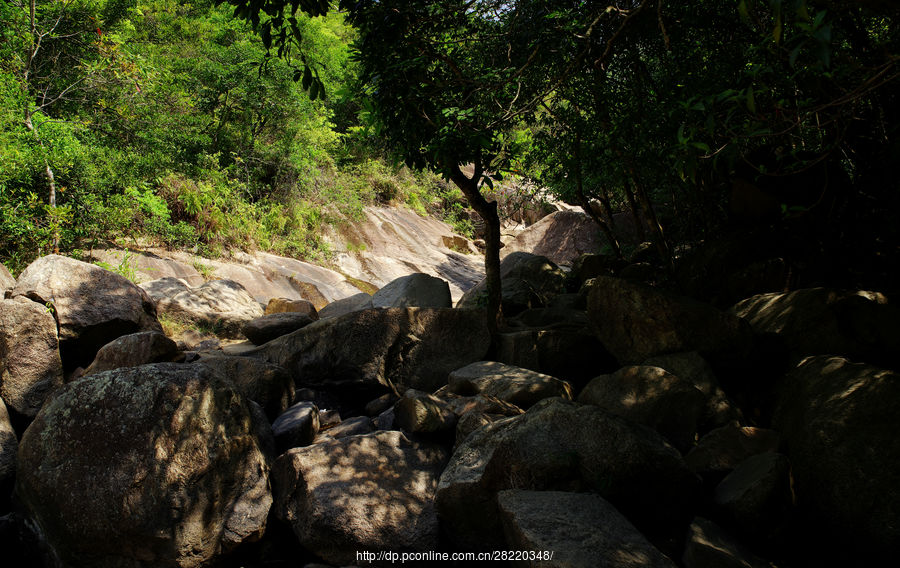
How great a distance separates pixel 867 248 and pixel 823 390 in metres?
3.06

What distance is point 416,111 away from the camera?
16.5 ft

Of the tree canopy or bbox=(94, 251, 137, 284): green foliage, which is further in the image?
bbox=(94, 251, 137, 284): green foliage

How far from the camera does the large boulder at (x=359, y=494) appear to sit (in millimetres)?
3707

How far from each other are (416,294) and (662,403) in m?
6.22

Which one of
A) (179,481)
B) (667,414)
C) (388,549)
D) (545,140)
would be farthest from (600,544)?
(545,140)

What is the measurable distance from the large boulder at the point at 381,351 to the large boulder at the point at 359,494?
6.08 ft

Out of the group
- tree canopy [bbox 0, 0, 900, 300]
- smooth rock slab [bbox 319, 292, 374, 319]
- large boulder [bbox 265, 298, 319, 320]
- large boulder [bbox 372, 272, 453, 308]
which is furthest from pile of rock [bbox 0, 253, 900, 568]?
large boulder [bbox 265, 298, 319, 320]

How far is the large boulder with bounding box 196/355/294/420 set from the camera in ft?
18.8

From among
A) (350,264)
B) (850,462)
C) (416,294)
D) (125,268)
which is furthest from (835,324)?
(350,264)

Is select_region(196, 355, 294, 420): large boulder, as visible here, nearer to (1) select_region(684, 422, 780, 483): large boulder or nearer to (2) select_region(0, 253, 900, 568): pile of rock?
(2) select_region(0, 253, 900, 568): pile of rock

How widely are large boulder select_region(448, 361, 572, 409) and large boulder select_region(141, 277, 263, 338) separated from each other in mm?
5947

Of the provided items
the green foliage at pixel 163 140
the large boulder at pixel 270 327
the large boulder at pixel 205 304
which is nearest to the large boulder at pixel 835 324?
the green foliage at pixel 163 140

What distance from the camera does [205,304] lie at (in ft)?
33.0

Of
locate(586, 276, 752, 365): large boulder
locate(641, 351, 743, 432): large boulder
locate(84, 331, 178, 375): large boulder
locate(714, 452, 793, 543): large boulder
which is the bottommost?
locate(84, 331, 178, 375): large boulder
